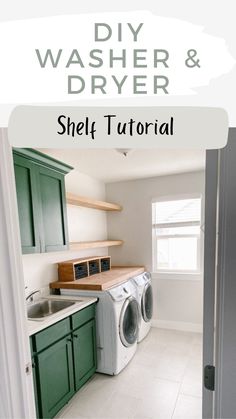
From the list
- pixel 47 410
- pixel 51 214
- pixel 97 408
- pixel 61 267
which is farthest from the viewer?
pixel 61 267

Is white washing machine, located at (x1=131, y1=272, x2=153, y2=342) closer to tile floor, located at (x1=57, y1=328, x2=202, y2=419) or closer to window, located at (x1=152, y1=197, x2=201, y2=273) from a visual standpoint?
tile floor, located at (x1=57, y1=328, x2=202, y2=419)

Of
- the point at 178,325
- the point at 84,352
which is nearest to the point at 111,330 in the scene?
the point at 84,352

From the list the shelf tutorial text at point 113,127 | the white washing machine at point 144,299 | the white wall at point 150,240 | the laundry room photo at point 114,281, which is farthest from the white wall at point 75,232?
the shelf tutorial text at point 113,127

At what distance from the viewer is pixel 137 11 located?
555mm

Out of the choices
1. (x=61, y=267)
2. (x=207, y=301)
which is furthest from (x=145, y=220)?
(x=207, y=301)

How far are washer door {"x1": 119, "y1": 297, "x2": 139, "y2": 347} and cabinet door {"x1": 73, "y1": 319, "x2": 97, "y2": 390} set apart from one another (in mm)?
316

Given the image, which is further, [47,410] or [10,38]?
[47,410]

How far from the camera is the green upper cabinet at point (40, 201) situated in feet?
6.03

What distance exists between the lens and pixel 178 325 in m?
3.46

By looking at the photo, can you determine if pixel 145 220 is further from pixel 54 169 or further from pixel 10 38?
pixel 10 38

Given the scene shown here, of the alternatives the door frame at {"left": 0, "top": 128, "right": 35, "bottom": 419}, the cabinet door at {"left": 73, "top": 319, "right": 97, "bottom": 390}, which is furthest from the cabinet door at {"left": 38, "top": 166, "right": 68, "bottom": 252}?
the door frame at {"left": 0, "top": 128, "right": 35, "bottom": 419}

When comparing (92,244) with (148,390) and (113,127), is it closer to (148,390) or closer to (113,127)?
(148,390)

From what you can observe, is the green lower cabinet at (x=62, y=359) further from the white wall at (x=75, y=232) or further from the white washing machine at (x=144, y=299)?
the white washing machine at (x=144, y=299)

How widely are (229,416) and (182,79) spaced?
903 millimetres
